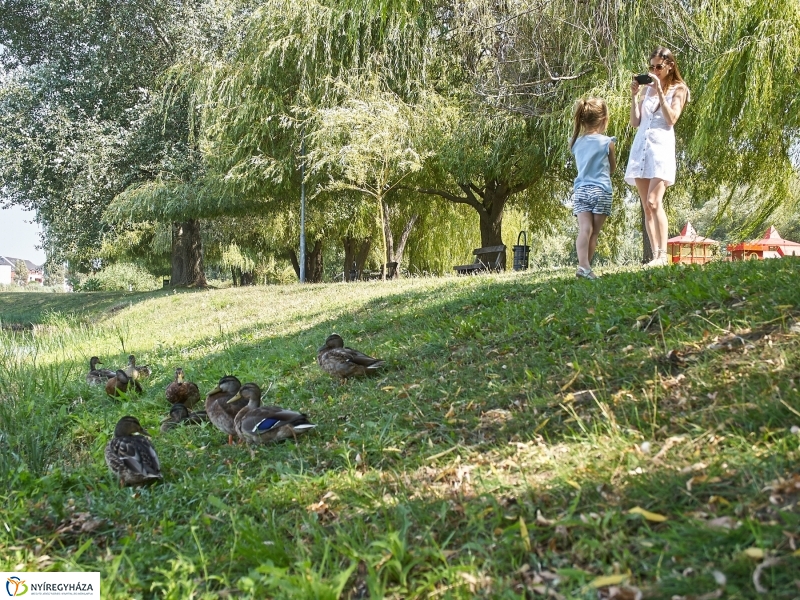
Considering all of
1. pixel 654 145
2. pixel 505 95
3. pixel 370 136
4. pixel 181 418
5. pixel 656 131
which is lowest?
pixel 181 418

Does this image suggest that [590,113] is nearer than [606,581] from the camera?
No

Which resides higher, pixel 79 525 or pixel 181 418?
pixel 181 418

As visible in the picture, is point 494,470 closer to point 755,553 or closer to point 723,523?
point 723,523

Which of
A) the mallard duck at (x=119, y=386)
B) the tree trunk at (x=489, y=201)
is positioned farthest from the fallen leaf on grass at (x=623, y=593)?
the tree trunk at (x=489, y=201)

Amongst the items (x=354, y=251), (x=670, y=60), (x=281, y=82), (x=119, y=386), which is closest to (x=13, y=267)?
(x=354, y=251)

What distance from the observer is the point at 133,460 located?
15.5ft

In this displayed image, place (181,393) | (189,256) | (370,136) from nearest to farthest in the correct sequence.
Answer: (181,393), (370,136), (189,256)

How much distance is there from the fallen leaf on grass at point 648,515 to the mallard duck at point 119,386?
6602 millimetres

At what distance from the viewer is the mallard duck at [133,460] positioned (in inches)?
185

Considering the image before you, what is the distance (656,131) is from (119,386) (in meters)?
7.02

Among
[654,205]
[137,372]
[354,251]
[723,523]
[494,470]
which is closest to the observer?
[723,523]

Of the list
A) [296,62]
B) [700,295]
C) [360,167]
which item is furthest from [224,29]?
[700,295]

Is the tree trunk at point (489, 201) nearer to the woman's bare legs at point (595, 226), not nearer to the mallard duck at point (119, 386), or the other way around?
the woman's bare legs at point (595, 226)

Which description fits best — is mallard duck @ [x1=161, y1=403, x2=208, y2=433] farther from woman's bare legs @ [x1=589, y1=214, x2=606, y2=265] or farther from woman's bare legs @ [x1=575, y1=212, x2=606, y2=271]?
woman's bare legs @ [x1=589, y1=214, x2=606, y2=265]
